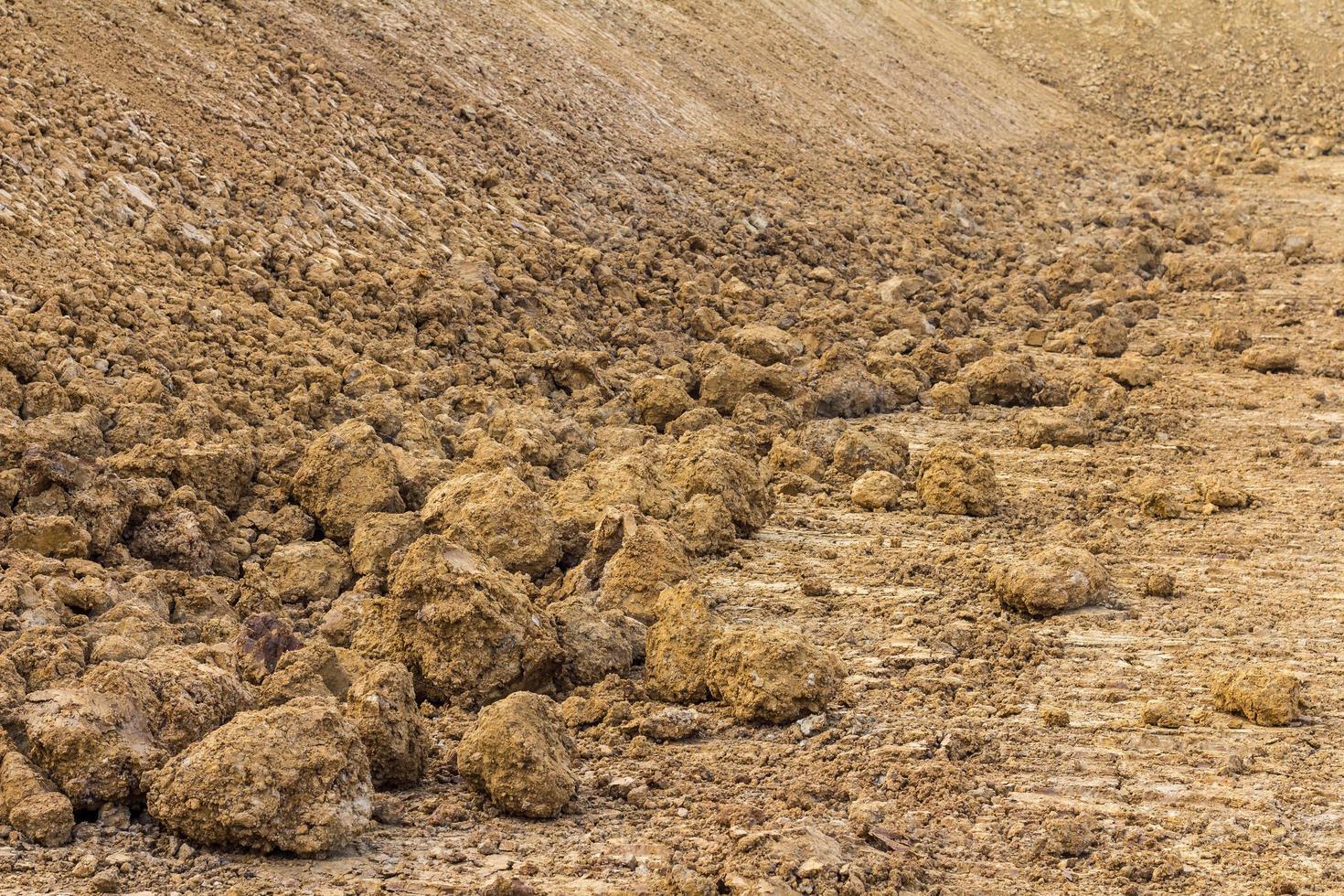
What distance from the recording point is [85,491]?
5.05 meters

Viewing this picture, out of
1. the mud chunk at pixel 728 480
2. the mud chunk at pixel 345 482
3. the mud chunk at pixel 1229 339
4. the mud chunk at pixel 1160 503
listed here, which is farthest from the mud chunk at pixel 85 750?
the mud chunk at pixel 1229 339

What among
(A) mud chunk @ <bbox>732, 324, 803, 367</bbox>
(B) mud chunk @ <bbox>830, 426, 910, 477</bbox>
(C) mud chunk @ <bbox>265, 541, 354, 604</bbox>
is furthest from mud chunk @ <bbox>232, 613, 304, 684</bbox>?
(A) mud chunk @ <bbox>732, 324, 803, 367</bbox>

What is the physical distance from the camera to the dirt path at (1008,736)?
349cm

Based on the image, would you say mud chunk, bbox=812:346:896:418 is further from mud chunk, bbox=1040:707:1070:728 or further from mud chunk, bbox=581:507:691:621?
mud chunk, bbox=1040:707:1070:728

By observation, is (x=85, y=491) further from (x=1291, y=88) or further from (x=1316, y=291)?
(x=1291, y=88)

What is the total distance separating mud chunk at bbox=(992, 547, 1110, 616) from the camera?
5.29m

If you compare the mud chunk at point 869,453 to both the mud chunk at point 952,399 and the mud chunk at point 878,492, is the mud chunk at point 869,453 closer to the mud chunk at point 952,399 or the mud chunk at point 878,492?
the mud chunk at point 878,492

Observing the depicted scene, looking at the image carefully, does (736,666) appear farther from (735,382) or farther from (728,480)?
(735,382)

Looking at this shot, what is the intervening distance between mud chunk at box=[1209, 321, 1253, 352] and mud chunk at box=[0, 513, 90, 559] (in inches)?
294

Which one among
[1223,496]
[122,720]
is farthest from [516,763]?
[1223,496]

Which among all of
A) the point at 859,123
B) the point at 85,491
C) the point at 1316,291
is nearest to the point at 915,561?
the point at 85,491

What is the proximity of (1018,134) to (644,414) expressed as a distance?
1086 centimetres

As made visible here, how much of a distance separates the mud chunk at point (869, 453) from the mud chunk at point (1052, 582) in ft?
5.09

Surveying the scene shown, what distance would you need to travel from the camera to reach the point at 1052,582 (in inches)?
208
